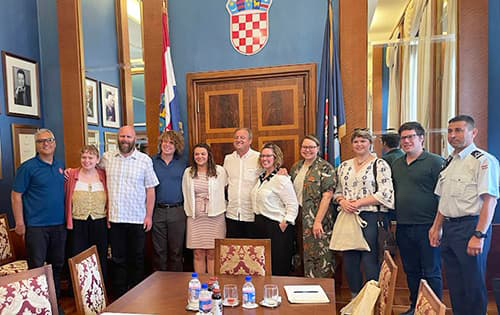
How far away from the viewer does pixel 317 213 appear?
2762 millimetres

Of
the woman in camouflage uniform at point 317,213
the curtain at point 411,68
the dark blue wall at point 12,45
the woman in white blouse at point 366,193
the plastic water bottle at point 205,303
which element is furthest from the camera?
the curtain at point 411,68

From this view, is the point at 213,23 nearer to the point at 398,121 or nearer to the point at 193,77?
the point at 193,77

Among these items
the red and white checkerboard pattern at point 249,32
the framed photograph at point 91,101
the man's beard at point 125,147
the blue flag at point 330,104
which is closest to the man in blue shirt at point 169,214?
the man's beard at point 125,147

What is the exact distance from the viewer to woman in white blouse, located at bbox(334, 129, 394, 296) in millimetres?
2539

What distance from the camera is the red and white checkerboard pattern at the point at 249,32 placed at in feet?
11.4

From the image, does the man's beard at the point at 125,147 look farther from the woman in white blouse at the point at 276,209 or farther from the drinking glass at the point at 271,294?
the drinking glass at the point at 271,294

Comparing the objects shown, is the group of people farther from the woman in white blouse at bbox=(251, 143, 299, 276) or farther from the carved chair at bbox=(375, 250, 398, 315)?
the carved chair at bbox=(375, 250, 398, 315)

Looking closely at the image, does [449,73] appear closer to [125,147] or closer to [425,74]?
[425,74]

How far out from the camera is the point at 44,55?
386 cm

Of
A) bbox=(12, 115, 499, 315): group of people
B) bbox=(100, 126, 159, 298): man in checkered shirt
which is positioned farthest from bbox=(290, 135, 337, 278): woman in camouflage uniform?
bbox=(100, 126, 159, 298): man in checkered shirt

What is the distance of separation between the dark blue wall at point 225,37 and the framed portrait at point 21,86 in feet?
5.13

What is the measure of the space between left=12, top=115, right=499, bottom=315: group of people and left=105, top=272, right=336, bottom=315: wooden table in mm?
954

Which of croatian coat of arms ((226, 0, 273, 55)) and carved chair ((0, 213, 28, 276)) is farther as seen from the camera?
croatian coat of arms ((226, 0, 273, 55))

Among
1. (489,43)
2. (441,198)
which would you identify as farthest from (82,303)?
(489,43)
